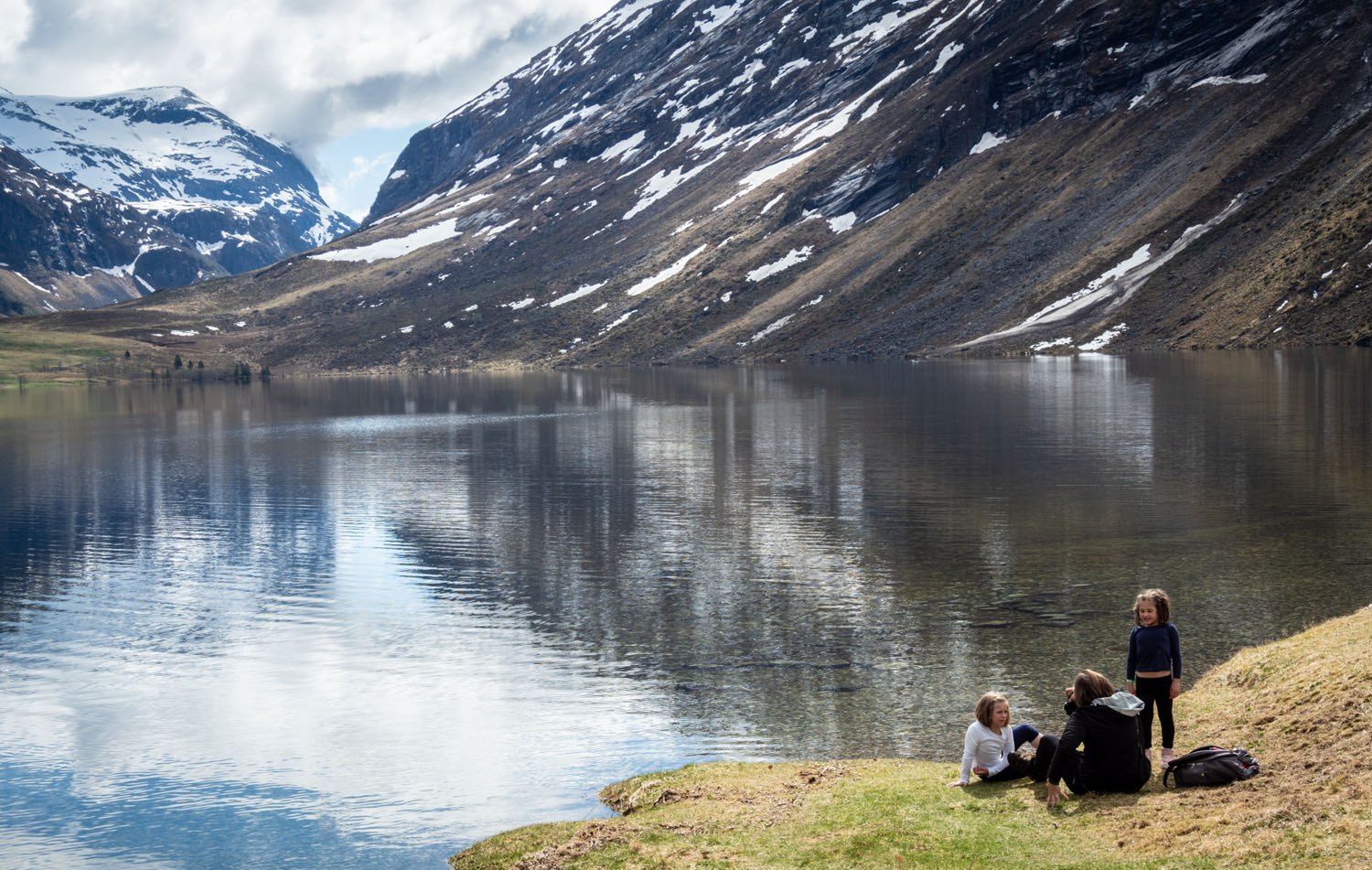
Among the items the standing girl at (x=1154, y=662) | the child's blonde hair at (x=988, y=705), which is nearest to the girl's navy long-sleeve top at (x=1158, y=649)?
the standing girl at (x=1154, y=662)

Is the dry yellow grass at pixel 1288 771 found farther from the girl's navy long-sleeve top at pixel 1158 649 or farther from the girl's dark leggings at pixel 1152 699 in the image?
the girl's navy long-sleeve top at pixel 1158 649

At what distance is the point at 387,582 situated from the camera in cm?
3850

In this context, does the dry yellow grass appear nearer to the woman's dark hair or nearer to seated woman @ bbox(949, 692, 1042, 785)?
the woman's dark hair

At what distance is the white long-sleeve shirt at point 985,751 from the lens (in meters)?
17.2

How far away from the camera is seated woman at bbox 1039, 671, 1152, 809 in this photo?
15.8 metres

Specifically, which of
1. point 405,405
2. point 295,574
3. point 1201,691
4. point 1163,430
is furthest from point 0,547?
point 405,405

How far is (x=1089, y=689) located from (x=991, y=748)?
77.0 inches

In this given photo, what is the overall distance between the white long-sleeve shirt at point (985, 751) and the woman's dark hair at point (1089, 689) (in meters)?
1.63

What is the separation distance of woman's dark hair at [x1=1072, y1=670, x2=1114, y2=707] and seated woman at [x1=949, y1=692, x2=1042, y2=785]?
140 centimetres

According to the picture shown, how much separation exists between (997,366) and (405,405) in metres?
72.9

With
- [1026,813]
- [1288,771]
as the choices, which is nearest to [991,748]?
[1026,813]

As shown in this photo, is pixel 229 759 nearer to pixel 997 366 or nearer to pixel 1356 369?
pixel 1356 369

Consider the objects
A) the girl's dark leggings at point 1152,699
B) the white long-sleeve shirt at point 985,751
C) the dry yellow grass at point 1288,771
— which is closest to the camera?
the dry yellow grass at point 1288,771

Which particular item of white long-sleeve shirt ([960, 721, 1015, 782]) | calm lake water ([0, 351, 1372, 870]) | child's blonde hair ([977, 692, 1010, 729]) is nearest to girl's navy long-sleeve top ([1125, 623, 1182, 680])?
child's blonde hair ([977, 692, 1010, 729])
